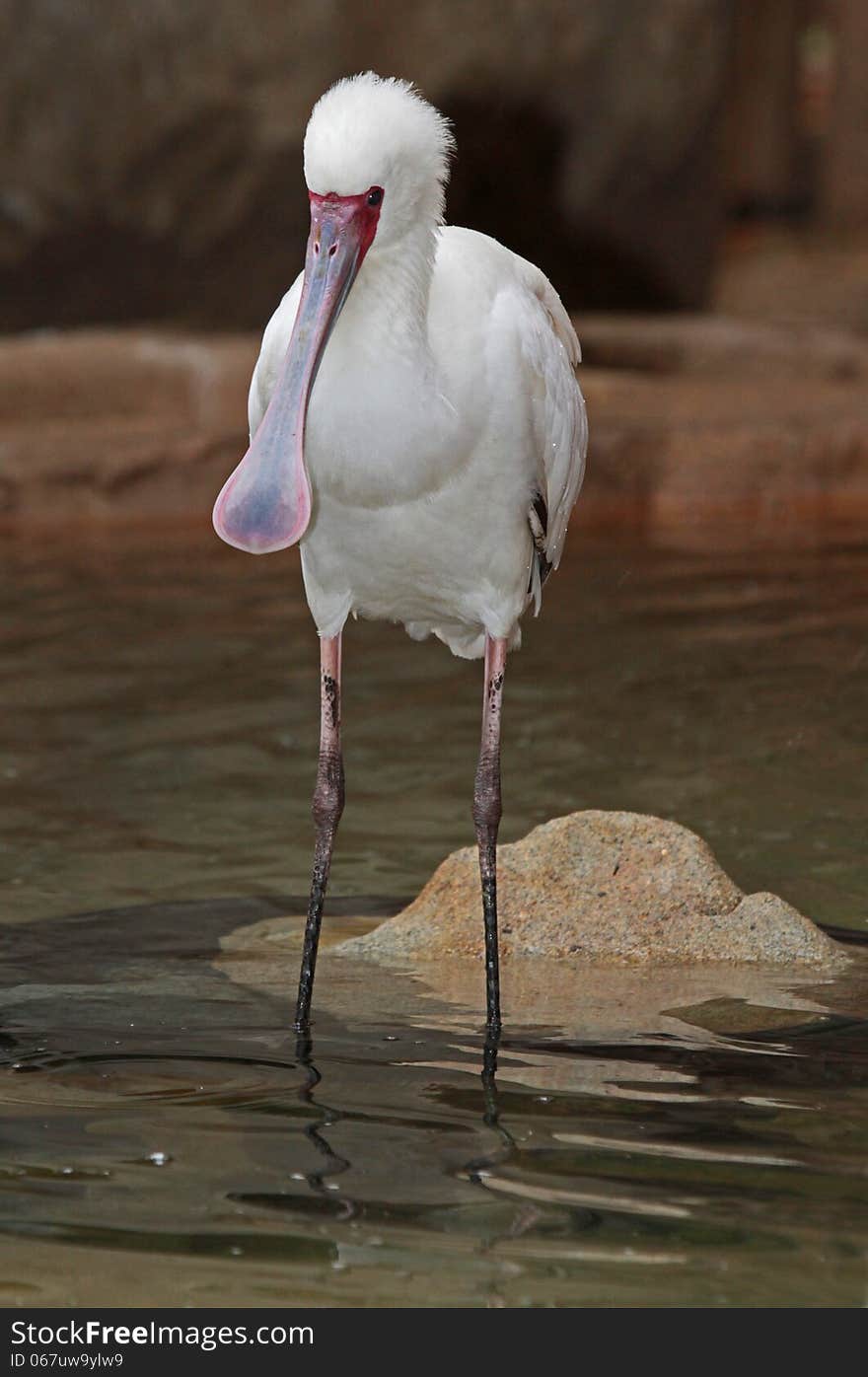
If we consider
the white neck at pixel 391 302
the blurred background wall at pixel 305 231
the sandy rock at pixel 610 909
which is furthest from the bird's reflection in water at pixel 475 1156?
the blurred background wall at pixel 305 231

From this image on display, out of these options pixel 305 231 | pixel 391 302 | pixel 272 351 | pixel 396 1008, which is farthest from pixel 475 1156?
pixel 305 231

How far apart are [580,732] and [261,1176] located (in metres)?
4.42

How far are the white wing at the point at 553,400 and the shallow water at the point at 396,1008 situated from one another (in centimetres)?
123

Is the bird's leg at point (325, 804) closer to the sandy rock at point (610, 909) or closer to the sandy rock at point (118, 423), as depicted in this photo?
the sandy rock at point (610, 909)

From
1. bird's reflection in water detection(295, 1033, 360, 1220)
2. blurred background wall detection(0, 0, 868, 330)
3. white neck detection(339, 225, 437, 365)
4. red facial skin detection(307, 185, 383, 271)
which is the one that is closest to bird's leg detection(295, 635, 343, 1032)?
bird's reflection in water detection(295, 1033, 360, 1220)

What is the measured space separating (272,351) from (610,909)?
1.76 meters

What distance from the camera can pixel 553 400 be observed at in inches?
224

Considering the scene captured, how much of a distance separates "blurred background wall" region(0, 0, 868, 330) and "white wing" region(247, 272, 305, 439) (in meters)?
9.64

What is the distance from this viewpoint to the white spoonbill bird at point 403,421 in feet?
16.4

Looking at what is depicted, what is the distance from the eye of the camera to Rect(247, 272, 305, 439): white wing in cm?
537

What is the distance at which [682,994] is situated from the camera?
5652 mm

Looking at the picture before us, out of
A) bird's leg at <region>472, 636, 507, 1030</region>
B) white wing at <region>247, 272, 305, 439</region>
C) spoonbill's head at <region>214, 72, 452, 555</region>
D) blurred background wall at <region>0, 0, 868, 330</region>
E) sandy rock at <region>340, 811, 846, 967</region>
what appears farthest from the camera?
blurred background wall at <region>0, 0, 868, 330</region>

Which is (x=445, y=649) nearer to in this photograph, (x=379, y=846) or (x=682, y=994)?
(x=379, y=846)

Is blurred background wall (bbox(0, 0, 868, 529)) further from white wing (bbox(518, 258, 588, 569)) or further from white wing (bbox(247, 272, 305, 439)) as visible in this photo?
white wing (bbox(247, 272, 305, 439))
